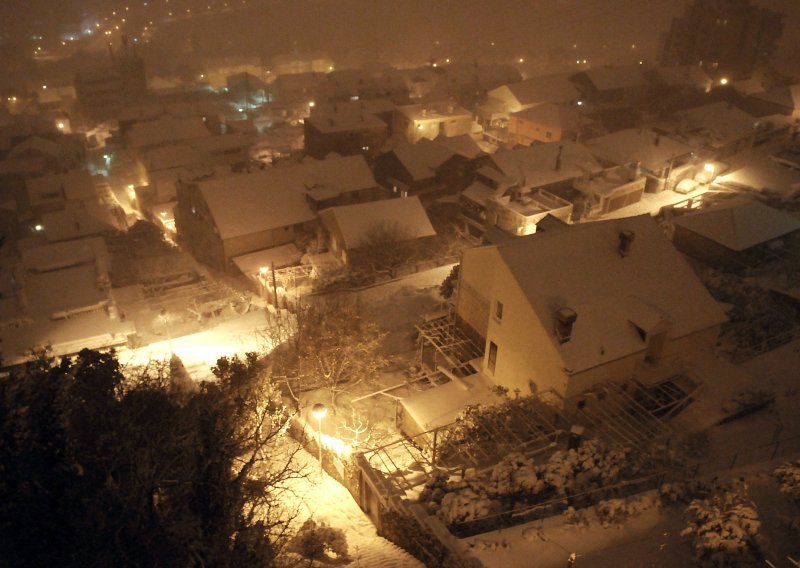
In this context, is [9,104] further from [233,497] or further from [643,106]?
[233,497]

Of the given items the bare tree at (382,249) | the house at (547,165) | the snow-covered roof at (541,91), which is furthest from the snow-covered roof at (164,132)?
the house at (547,165)

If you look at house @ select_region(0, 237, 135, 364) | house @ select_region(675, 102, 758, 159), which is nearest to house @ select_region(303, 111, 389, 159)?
Answer: house @ select_region(0, 237, 135, 364)

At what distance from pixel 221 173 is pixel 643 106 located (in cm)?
4766

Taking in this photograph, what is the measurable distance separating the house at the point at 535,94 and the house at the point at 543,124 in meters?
4.65

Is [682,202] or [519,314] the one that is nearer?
[519,314]

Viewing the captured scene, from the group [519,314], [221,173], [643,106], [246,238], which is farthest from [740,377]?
[643,106]

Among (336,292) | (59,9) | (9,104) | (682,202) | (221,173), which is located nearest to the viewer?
(336,292)

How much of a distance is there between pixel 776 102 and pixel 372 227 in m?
45.6

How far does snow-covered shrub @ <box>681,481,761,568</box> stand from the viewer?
42.9 ft

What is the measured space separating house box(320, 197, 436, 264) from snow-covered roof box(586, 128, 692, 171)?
17064mm

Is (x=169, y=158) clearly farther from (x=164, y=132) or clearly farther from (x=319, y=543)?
(x=319, y=543)

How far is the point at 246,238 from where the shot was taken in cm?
4012

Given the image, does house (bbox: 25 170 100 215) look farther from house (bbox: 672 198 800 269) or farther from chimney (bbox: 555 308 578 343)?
house (bbox: 672 198 800 269)

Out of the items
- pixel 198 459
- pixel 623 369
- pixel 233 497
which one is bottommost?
pixel 623 369
